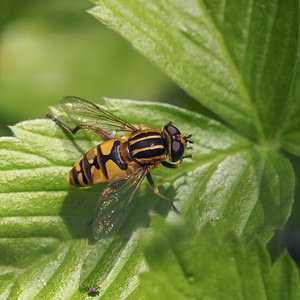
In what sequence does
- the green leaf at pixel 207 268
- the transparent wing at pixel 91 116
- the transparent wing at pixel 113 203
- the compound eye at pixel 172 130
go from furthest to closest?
the transparent wing at pixel 91 116, the compound eye at pixel 172 130, the transparent wing at pixel 113 203, the green leaf at pixel 207 268

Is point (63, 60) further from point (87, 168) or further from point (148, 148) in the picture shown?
point (87, 168)

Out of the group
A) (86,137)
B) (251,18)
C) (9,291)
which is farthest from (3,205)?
(251,18)

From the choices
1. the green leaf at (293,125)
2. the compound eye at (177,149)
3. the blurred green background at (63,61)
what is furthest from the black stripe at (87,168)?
the blurred green background at (63,61)

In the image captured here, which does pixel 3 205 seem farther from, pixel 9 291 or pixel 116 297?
pixel 116 297

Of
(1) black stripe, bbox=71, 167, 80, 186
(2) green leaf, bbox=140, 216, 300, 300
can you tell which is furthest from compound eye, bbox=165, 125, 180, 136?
(2) green leaf, bbox=140, 216, 300, 300

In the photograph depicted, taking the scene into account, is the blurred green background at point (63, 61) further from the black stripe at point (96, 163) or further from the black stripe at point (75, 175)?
the black stripe at point (75, 175)

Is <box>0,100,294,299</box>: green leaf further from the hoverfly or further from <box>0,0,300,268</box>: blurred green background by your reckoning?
<box>0,0,300,268</box>: blurred green background
